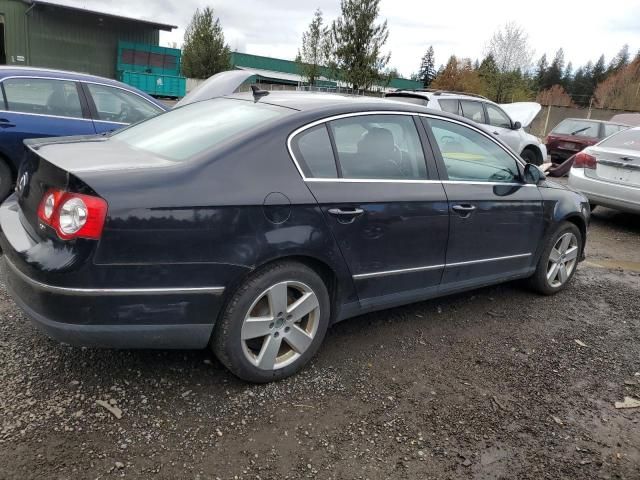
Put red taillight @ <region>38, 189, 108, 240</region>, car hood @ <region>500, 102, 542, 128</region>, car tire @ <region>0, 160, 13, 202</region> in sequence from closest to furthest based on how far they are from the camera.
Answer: red taillight @ <region>38, 189, 108, 240</region>
car tire @ <region>0, 160, 13, 202</region>
car hood @ <region>500, 102, 542, 128</region>

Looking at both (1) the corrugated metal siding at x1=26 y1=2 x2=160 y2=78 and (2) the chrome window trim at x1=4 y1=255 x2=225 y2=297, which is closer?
(2) the chrome window trim at x1=4 y1=255 x2=225 y2=297

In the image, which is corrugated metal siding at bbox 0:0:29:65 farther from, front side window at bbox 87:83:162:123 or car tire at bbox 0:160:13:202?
car tire at bbox 0:160:13:202

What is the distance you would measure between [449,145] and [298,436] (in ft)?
7.46

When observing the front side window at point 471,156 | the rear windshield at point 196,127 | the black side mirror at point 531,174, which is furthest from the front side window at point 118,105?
the black side mirror at point 531,174

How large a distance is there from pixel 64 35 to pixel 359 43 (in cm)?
1901

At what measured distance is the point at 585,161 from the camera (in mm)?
7730

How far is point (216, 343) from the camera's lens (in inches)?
108

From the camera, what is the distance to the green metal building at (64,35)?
27922mm

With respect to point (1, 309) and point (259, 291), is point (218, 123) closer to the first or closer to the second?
point (259, 291)

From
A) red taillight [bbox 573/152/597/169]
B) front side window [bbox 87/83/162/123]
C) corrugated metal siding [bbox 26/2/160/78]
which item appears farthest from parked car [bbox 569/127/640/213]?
corrugated metal siding [bbox 26/2/160/78]

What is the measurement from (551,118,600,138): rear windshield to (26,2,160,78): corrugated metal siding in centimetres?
2556

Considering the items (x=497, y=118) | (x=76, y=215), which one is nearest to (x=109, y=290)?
(x=76, y=215)

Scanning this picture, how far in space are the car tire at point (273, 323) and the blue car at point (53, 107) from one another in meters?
3.86

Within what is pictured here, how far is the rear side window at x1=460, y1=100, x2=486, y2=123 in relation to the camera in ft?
33.2
